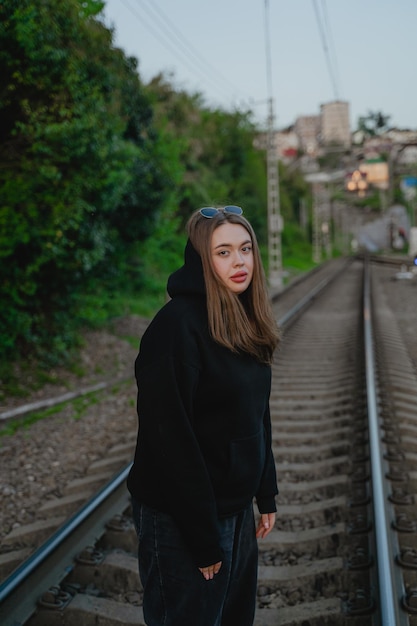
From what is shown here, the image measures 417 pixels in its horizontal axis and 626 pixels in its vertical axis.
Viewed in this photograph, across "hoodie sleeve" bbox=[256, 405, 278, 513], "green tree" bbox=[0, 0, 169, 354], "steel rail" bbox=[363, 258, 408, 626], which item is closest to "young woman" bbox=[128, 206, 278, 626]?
"hoodie sleeve" bbox=[256, 405, 278, 513]

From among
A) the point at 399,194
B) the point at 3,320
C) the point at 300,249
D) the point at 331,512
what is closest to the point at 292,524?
the point at 331,512

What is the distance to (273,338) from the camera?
2.22 meters

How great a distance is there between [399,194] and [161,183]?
8953 centimetres

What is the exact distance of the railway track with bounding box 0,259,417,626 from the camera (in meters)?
3.02

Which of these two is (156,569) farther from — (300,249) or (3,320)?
(300,249)

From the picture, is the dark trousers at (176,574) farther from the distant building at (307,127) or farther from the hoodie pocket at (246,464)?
the distant building at (307,127)

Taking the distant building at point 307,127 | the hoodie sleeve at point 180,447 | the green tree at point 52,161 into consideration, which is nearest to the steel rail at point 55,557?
the hoodie sleeve at point 180,447

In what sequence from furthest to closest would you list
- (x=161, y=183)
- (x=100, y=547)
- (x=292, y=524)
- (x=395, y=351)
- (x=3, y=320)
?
(x=161, y=183), (x=395, y=351), (x=3, y=320), (x=292, y=524), (x=100, y=547)

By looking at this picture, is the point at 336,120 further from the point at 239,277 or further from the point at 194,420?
the point at 194,420

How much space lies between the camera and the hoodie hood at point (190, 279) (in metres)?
2.06

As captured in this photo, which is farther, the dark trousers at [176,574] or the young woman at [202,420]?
the dark trousers at [176,574]

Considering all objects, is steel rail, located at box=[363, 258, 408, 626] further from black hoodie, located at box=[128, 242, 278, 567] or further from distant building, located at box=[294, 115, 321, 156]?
distant building, located at box=[294, 115, 321, 156]

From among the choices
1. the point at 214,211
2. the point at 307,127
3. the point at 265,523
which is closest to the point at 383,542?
the point at 265,523

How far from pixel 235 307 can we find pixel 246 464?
54 cm
